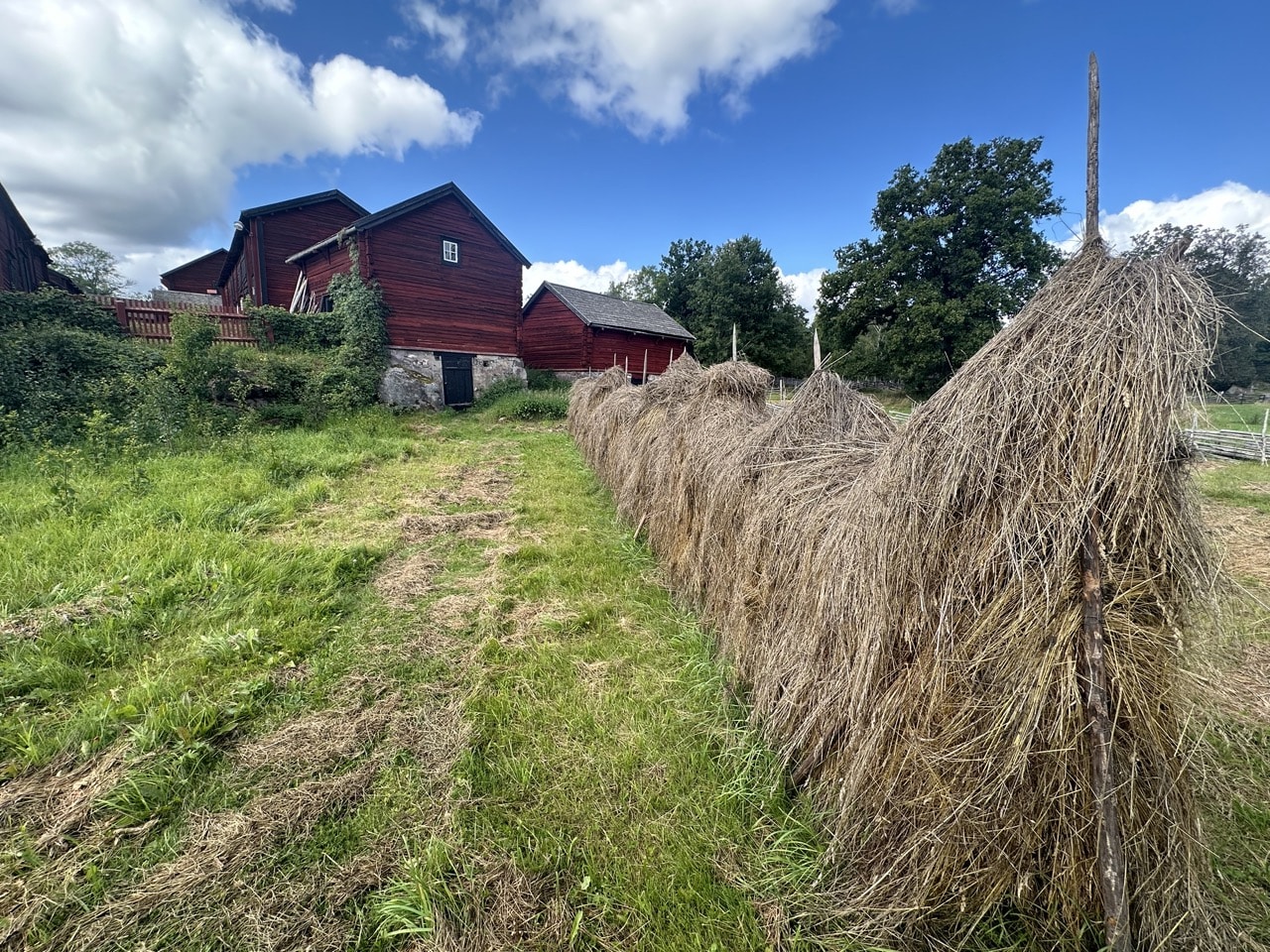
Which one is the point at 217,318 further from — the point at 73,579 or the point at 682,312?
the point at 682,312

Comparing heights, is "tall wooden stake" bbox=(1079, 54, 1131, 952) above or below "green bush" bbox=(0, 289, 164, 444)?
below

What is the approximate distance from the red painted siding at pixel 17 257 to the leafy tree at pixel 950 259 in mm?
30390

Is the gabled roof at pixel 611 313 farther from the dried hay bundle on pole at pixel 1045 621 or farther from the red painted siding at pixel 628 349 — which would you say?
the dried hay bundle on pole at pixel 1045 621

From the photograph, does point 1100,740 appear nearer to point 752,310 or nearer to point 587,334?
point 587,334

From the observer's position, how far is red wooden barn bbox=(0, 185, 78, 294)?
13594 millimetres

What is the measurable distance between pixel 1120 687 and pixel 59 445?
12389mm

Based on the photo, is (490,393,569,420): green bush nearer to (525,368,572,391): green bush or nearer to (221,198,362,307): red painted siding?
(525,368,572,391): green bush

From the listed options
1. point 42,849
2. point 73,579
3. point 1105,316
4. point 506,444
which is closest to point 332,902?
point 42,849

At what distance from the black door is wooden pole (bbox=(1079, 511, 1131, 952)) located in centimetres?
1647

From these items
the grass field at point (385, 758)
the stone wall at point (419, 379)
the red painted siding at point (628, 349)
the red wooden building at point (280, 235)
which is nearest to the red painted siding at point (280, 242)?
the red wooden building at point (280, 235)

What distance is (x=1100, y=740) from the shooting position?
1.37m

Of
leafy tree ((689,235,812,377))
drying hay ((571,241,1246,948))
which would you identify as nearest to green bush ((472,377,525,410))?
drying hay ((571,241,1246,948))

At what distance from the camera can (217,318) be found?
12258 millimetres

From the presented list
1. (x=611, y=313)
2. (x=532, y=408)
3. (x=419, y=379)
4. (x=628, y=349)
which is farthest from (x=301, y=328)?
(x=628, y=349)
